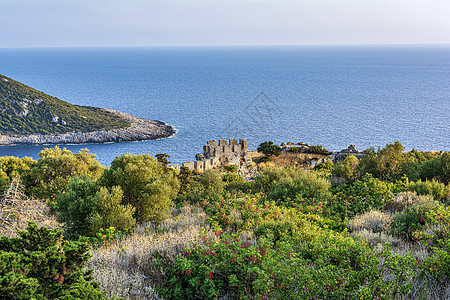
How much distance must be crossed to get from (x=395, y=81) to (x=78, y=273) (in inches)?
5823

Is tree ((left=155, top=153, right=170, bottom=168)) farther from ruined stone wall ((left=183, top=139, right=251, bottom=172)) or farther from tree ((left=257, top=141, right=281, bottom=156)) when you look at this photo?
tree ((left=257, top=141, right=281, bottom=156))

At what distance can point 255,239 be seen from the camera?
711 centimetres

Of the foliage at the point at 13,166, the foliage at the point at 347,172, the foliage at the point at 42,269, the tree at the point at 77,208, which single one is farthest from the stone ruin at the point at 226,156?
the foliage at the point at 42,269

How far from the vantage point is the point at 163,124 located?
3019 inches

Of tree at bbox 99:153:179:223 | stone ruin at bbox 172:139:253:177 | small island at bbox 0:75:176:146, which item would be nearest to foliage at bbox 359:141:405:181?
tree at bbox 99:153:179:223

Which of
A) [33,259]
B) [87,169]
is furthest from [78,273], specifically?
[87,169]

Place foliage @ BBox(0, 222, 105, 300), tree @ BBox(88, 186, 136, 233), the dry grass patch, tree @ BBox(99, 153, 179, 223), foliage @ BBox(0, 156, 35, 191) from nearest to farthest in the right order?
1. foliage @ BBox(0, 222, 105, 300)
2. the dry grass patch
3. tree @ BBox(88, 186, 136, 233)
4. tree @ BBox(99, 153, 179, 223)
5. foliage @ BBox(0, 156, 35, 191)

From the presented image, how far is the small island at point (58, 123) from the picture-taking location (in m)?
69.8

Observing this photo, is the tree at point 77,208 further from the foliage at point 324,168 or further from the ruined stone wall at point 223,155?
the ruined stone wall at point 223,155

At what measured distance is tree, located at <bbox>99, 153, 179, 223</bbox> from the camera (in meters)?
9.84

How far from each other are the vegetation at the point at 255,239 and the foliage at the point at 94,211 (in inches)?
1.1

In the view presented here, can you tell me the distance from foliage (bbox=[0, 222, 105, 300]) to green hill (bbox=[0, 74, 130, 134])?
73.0 meters

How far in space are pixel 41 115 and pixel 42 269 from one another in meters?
84.8

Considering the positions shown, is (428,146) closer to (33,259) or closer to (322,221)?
(322,221)
